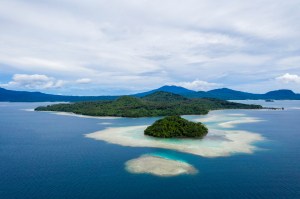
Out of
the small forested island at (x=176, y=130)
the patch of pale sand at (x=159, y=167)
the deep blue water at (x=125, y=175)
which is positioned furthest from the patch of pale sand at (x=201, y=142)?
the patch of pale sand at (x=159, y=167)

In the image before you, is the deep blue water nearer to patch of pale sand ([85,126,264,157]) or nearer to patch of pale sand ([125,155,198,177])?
patch of pale sand ([125,155,198,177])

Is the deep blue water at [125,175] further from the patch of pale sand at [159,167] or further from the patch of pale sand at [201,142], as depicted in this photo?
the patch of pale sand at [201,142]

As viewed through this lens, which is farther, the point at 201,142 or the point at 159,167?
the point at 201,142

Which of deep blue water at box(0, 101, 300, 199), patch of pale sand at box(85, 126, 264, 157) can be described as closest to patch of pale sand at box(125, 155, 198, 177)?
deep blue water at box(0, 101, 300, 199)

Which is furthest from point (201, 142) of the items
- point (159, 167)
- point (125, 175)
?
point (125, 175)

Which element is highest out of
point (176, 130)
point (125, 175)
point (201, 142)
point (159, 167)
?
point (176, 130)

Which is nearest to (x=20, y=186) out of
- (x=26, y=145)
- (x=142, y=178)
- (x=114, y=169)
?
(x=114, y=169)

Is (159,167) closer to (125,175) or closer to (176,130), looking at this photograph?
(125,175)
